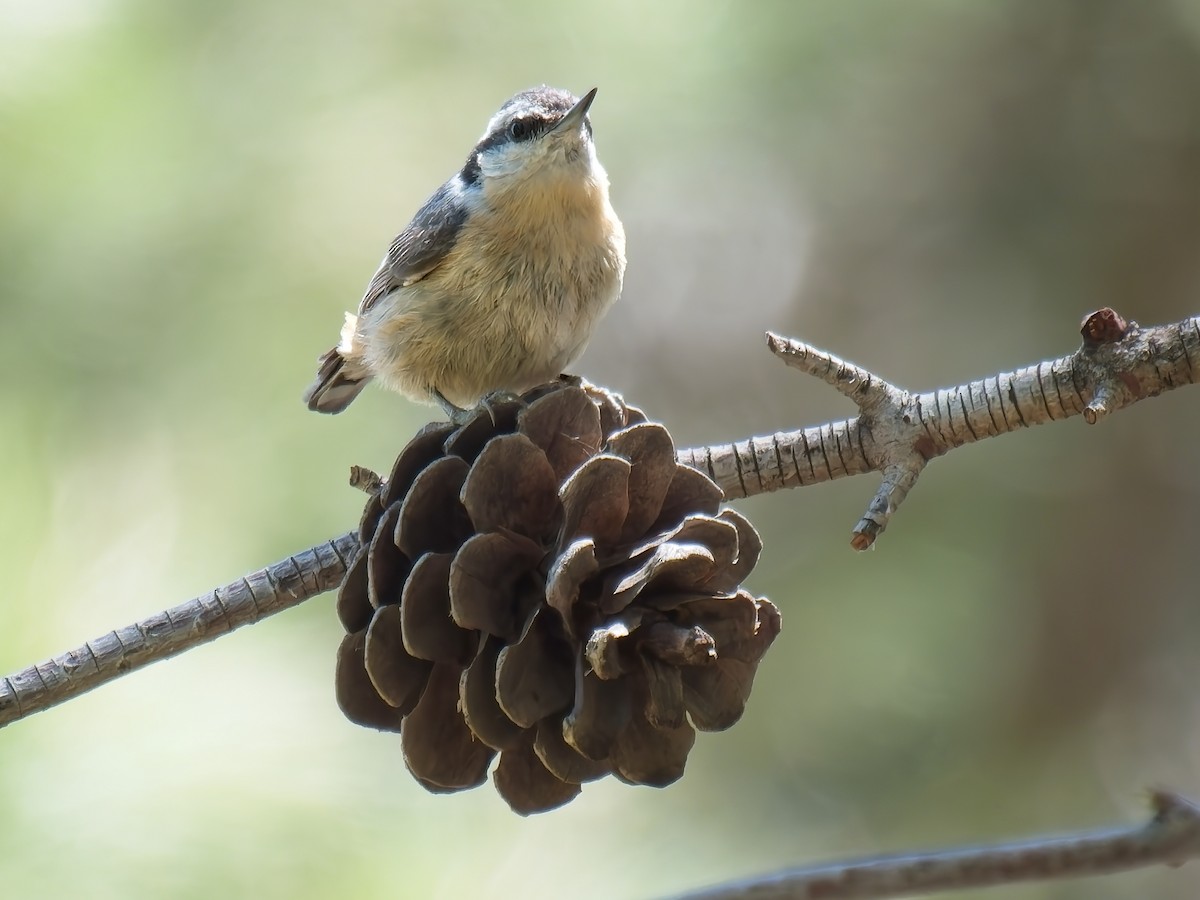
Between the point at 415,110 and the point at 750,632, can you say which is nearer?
the point at 750,632

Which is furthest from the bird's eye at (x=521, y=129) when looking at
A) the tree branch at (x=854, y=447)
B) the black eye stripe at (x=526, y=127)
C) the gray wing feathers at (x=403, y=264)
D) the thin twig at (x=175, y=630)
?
the thin twig at (x=175, y=630)

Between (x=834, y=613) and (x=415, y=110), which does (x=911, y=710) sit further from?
(x=415, y=110)

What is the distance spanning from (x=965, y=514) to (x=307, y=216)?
162cm

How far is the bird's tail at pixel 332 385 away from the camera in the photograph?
7.89 ft

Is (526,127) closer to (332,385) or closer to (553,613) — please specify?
(332,385)

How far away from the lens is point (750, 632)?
Result: 1.10 metres

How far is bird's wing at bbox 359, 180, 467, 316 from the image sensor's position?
2.14 meters

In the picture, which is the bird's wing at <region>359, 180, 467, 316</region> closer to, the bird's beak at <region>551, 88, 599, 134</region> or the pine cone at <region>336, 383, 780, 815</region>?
the bird's beak at <region>551, 88, 599, 134</region>

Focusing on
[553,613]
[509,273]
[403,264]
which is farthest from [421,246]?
[553,613]

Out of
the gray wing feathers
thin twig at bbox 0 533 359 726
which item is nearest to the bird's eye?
the gray wing feathers

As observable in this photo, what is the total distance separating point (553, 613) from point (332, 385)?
4.77 ft

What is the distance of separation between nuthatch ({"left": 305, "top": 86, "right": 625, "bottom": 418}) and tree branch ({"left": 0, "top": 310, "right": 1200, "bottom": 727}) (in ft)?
1.70

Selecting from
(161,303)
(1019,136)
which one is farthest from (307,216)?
(1019,136)

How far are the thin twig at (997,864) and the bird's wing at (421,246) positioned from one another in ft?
5.49
